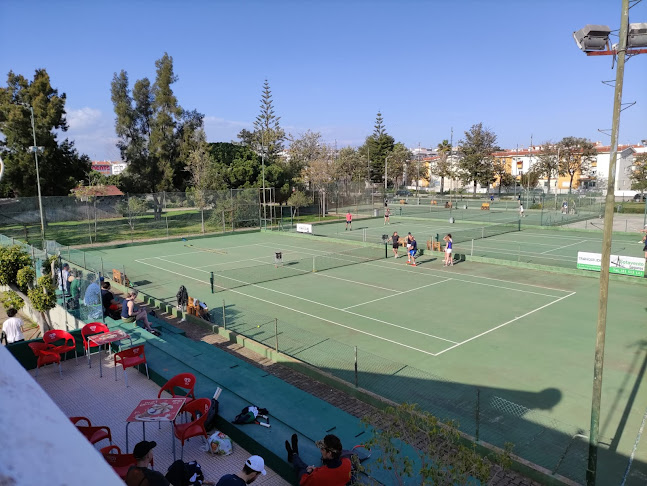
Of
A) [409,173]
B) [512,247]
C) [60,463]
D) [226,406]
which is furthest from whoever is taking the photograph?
[409,173]

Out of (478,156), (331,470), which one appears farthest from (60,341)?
(478,156)

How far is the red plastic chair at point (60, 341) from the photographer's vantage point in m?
10.5

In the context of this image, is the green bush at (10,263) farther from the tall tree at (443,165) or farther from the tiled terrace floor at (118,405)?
the tall tree at (443,165)

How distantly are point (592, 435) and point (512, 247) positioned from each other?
85.9ft

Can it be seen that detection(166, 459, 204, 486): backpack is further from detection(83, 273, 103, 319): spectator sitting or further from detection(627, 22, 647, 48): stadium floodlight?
detection(83, 273, 103, 319): spectator sitting

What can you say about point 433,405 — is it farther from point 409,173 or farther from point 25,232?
point 409,173

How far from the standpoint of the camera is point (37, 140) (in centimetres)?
4016

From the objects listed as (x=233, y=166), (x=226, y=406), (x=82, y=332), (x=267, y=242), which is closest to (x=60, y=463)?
(x=226, y=406)

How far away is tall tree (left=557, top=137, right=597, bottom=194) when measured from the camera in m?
80.2

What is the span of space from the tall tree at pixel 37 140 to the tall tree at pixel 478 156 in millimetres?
57870

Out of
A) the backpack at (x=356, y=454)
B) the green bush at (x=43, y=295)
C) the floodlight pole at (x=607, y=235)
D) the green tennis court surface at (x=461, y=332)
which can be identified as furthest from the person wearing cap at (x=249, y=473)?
the green bush at (x=43, y=295)

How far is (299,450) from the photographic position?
790 cm

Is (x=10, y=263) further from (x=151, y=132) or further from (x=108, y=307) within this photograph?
(x=151, y=132)

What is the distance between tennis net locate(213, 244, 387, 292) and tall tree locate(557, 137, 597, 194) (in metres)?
63.1
